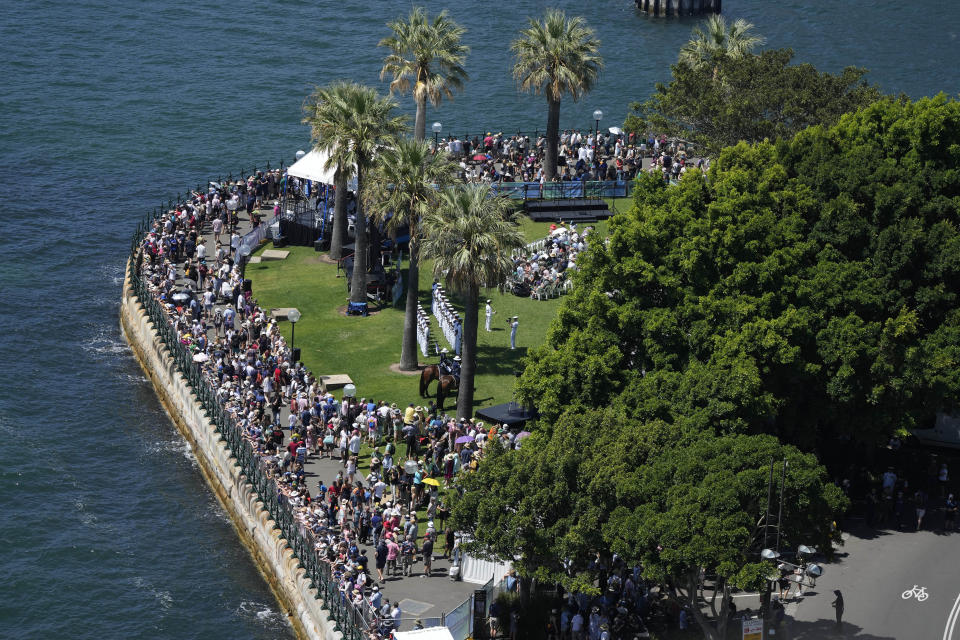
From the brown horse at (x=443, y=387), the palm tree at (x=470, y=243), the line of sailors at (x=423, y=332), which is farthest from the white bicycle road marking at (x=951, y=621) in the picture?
the line of sailors at (x=423, y=332)

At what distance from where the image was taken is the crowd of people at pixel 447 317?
66.1m

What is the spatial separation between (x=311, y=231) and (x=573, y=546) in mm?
39870

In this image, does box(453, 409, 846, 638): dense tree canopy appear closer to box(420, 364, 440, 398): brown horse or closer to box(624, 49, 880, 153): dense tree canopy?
box(420, 364, 440, 398): brown horse

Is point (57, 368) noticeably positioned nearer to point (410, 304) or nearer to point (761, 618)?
point (410, 304)

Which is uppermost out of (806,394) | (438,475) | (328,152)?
(328,152)

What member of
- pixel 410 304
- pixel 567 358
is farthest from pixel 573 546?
pixel 410 304

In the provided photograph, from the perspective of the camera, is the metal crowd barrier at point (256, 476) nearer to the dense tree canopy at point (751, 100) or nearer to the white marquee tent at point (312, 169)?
the white marquee tent at point (312, 169)

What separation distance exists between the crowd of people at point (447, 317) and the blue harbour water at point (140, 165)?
12.4m

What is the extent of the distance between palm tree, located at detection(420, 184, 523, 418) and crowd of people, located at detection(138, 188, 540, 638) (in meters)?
4.54

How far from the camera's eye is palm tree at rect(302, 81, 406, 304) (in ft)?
226

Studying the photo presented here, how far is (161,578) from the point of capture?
178 feet

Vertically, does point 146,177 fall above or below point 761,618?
above

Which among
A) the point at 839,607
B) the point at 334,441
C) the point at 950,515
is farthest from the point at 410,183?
the point at 839,607

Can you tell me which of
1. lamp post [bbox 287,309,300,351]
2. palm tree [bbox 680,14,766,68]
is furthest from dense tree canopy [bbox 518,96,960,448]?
palm tree [bbox 680,14,766,68]
